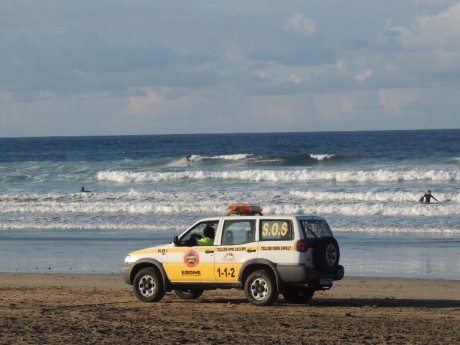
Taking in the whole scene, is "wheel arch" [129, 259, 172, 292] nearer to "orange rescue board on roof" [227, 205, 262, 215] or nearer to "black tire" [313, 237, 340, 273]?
"orange rescue board on roof" [227, 205, 262, 215]

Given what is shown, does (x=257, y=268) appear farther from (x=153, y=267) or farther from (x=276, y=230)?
(x=153, y=267)

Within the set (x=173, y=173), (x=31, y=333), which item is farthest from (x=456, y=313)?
(x=173, y=173)

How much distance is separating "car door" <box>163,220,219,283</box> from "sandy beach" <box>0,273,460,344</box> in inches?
20.1

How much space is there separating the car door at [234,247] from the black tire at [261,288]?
291mm

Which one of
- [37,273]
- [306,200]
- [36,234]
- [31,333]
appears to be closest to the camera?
[31,333]

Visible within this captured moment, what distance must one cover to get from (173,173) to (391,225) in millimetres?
27644

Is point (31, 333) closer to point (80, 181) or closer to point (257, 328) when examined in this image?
point (257, 328)

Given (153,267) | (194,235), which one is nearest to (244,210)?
(194,235)

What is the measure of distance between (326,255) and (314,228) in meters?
0.54

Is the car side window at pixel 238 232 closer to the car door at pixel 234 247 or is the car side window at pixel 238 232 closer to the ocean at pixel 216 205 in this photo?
the car door at pixel 234 247

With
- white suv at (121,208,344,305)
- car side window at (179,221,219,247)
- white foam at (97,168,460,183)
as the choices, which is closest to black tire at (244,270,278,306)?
white suv at (121,208,344,305)

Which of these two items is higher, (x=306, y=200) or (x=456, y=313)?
(x=306, y=200)

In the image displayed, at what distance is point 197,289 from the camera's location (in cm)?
1603

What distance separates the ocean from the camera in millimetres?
23188
